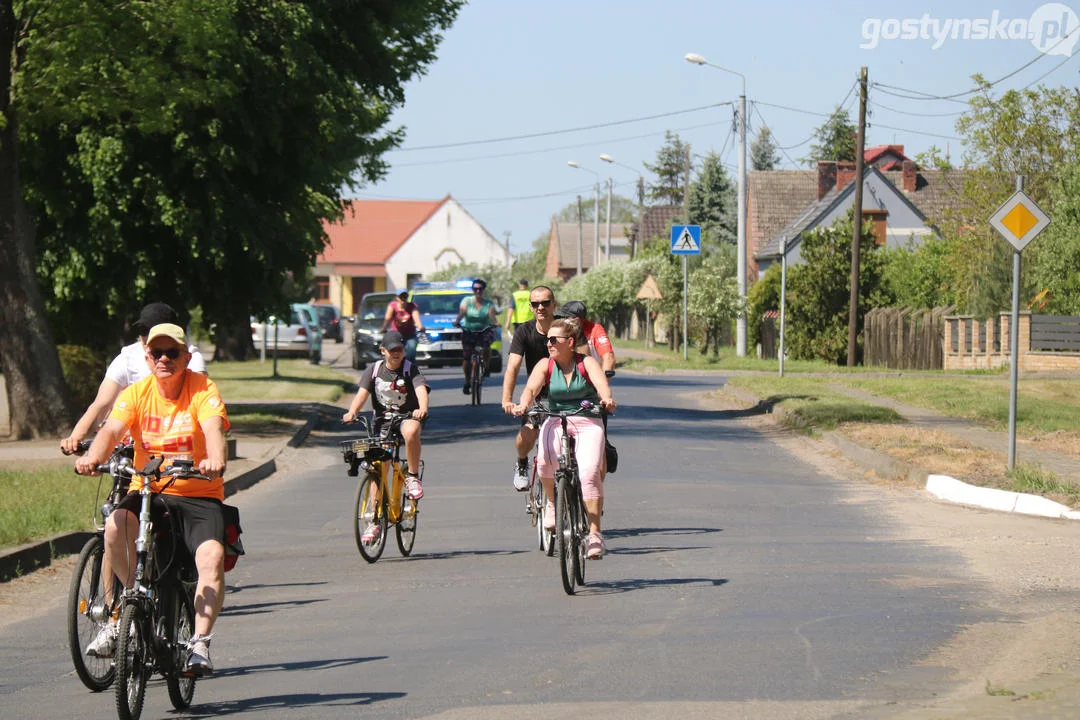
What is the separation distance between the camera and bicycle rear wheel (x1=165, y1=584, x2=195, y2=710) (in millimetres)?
6715

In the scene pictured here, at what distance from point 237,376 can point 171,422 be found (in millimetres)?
30075

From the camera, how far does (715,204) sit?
95375 millimetres

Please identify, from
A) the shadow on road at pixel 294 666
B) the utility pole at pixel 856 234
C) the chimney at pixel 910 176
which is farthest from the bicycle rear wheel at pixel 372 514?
the chimney at pixel 910 176

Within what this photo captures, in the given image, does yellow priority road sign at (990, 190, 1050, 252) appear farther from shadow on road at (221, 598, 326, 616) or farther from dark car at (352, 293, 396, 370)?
dark car at (352, 293, 396, 370)

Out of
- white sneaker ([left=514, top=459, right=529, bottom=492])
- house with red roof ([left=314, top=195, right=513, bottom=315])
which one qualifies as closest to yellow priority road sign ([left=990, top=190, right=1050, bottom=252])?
white sneaker ([left=514, top=459, right=529, bottom=492])

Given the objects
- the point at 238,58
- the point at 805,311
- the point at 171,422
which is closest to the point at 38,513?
the point at 171,422

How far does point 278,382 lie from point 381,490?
22.7 meters

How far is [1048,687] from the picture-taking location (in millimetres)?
6871

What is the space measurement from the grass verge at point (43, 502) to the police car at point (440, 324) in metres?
20.1

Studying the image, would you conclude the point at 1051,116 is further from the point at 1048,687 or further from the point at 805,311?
the point at 1048,687

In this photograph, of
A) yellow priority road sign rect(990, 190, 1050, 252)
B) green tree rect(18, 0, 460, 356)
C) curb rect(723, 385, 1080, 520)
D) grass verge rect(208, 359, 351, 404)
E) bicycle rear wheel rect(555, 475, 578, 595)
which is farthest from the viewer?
grass verge rect(208, 359, 351, 404)

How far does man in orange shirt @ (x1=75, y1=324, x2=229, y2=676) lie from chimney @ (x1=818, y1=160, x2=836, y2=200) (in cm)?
7600

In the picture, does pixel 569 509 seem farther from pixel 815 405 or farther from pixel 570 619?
pixel 815 405

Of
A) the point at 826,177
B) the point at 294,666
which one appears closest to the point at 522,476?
the point at 294,666
